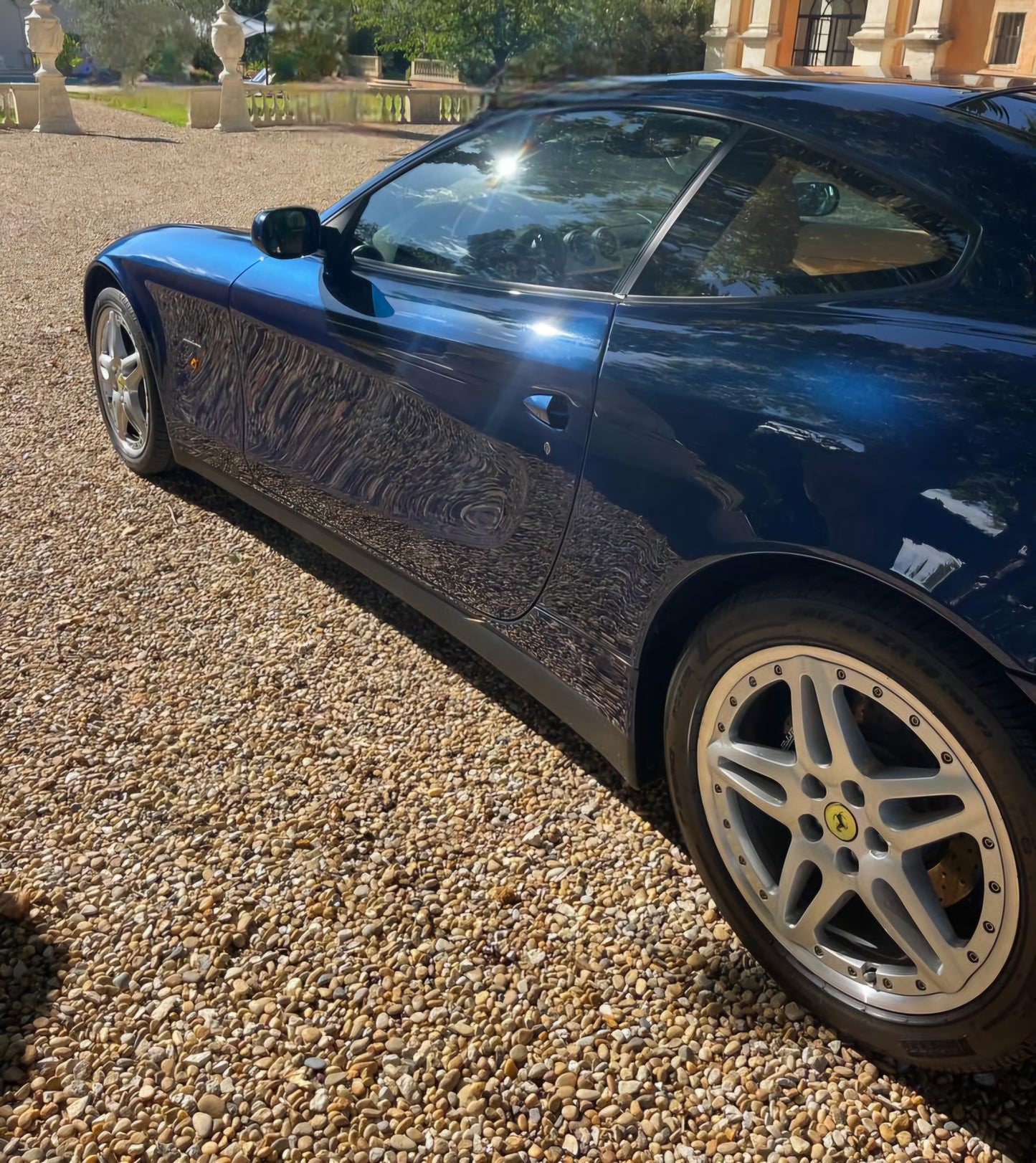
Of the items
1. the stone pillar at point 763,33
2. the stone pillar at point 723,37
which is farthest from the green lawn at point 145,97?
the stone pillar at point 763,33

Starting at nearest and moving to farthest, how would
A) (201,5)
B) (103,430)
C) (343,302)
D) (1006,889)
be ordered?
A: (1006,889) < (343,302) < (103,430) < (201,5)

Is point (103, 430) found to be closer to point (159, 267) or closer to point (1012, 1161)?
point (159, 267)

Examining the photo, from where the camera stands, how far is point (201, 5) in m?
6.86

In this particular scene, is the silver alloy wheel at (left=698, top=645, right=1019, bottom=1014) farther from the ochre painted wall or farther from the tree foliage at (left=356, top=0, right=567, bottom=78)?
the ochre painted wall

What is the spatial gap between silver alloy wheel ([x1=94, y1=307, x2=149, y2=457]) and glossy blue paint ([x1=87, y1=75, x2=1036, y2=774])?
105 cm

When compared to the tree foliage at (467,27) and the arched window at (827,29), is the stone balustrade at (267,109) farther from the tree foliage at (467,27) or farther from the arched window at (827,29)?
the arched window at (827,29)

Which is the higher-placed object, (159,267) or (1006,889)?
(159,267)

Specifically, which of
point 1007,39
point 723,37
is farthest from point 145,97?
point 723,37

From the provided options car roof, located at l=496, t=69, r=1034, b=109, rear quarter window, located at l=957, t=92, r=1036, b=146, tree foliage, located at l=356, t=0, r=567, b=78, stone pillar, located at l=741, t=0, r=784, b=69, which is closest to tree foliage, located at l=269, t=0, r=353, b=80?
tree foliage, located at l=356, t=0, r=567, b=78

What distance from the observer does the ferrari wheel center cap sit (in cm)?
172

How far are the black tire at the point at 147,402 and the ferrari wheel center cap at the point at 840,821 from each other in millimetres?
2965

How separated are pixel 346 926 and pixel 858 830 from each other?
106 centimetres

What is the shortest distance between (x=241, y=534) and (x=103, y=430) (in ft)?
4.89

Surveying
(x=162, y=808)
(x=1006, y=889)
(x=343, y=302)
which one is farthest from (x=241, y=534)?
(x=1006, y=889)
